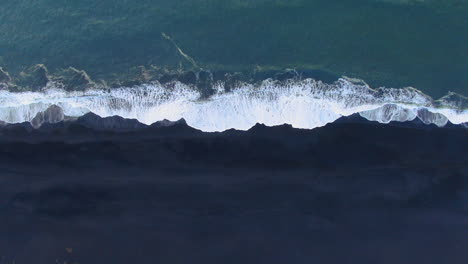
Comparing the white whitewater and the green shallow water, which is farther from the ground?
the green shallow water

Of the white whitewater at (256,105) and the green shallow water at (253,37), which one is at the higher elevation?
the green shallow water at (253,37)

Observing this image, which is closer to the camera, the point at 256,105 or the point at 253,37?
the point at 256,105

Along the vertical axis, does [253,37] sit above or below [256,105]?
above

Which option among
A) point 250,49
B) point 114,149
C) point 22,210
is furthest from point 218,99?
point 22,210
